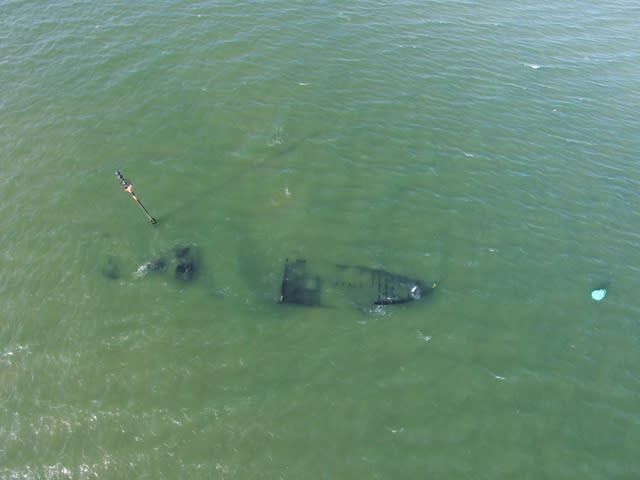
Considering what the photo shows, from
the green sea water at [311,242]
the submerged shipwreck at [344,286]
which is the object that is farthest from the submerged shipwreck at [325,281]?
the green sea water at [311,242]

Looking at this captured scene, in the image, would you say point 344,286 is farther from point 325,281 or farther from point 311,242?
point 311,242

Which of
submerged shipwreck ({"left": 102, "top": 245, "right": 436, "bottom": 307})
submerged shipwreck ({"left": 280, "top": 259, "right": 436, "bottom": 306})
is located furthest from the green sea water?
submerged shipwreck ({"left": 280, "top": 259, "right": 436, "bottom": 306})

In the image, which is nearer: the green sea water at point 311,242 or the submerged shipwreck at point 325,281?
the green sea water at point 311,242

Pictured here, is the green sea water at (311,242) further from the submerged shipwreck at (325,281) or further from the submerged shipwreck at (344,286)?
the submerged shipwreck at (344,286)

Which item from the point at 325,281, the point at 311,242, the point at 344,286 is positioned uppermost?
the point at 311,242

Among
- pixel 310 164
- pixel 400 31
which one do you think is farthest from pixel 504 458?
pixel 400 31

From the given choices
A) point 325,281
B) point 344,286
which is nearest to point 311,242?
point 325,281

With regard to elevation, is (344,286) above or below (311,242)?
below

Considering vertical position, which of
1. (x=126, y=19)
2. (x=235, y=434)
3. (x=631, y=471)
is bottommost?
(x=631, y=471)

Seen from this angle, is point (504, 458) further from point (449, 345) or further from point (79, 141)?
point (79, 141)
